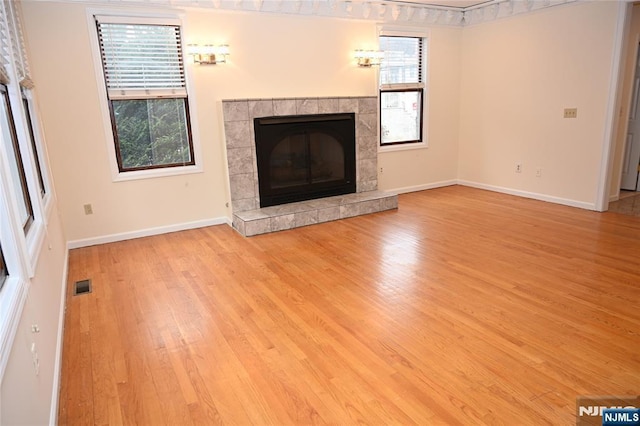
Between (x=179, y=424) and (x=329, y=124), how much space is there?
416 cm

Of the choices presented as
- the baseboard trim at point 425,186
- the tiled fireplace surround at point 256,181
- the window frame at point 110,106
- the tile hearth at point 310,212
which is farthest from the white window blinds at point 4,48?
the baseboard trim at point 425,186

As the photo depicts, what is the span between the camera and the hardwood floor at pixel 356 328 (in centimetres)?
200

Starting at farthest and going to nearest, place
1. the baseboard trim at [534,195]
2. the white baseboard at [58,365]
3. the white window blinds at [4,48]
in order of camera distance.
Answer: the baseboard trim at [534,195], the white window blinds at [4,48], the white baseboard at [58,365]

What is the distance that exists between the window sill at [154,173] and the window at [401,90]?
288 centimetres

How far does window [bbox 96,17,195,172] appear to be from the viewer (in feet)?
14.1

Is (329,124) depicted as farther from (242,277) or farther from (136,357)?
(136,357)

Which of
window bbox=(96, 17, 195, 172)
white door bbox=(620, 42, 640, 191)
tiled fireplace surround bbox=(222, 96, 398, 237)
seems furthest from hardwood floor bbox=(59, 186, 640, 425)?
white door bbox=(620, 42, 640, 191)

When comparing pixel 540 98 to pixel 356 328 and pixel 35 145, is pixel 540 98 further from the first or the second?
pixel 35 145

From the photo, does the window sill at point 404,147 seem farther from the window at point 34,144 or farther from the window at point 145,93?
the window at point 34,144

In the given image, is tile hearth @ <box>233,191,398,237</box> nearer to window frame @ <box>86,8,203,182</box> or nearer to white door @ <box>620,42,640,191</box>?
window frame @ <box>86,8,203,182</box>

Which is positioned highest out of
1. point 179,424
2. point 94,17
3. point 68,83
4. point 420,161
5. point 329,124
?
point 94,17

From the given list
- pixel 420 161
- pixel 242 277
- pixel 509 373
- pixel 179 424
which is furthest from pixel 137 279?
pixel 420 161

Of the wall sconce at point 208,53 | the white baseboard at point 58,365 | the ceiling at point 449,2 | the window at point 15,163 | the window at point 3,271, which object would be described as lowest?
the white baseboard at point 58,365

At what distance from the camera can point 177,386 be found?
2.16m
